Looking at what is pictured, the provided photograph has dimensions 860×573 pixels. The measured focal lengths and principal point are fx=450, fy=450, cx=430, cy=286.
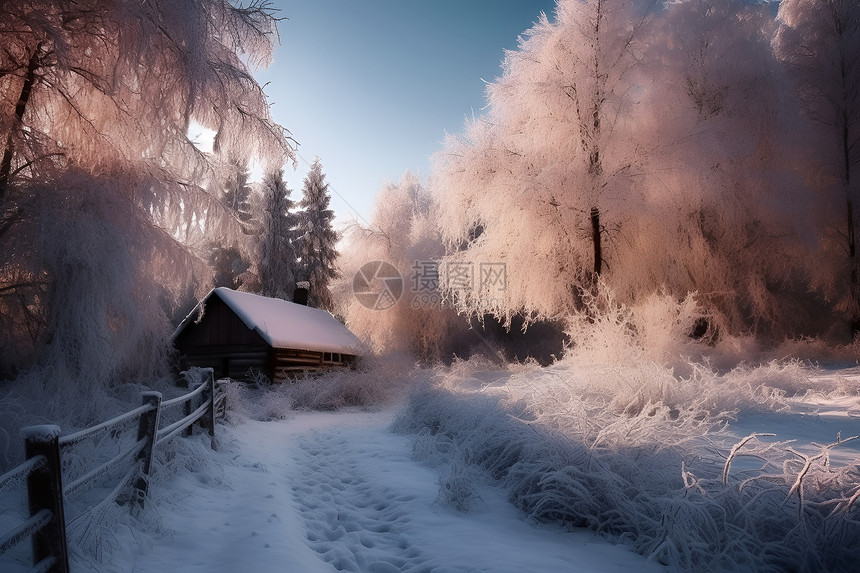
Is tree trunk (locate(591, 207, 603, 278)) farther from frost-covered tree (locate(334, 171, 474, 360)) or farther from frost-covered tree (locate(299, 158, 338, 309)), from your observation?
frost-covered tree (locate(299, 158, 338, 309))

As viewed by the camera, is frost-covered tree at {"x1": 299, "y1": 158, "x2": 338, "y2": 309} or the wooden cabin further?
frost-covered tree at {"x1": 299, "y1": 158, "x2": 338, "y2": 309}

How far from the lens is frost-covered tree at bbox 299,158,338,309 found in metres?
27.1

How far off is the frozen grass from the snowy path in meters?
0.27

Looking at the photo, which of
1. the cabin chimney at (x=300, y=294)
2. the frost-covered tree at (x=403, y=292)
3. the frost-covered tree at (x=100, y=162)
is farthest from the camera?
the cabin chimney at (x=300, y=294)

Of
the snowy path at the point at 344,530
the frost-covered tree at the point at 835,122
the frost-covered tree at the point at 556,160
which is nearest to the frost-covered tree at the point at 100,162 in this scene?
the snowy path at the point at 344,530

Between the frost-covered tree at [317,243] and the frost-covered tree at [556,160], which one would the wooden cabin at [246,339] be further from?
the frost-covered tree at [317,243]

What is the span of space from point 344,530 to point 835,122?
16.5m

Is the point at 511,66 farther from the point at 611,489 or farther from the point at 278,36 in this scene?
the point at 611,489

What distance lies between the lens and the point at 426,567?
3051 mm

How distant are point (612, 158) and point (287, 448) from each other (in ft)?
34.2

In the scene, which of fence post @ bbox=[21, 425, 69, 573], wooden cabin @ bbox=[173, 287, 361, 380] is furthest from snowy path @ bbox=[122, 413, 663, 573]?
wooden cabin @ bbox=[173, 287, 361, 380]

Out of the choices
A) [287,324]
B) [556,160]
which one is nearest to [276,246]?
[287,324]

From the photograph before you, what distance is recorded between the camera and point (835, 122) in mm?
12727

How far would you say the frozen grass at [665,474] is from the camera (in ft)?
9.34
